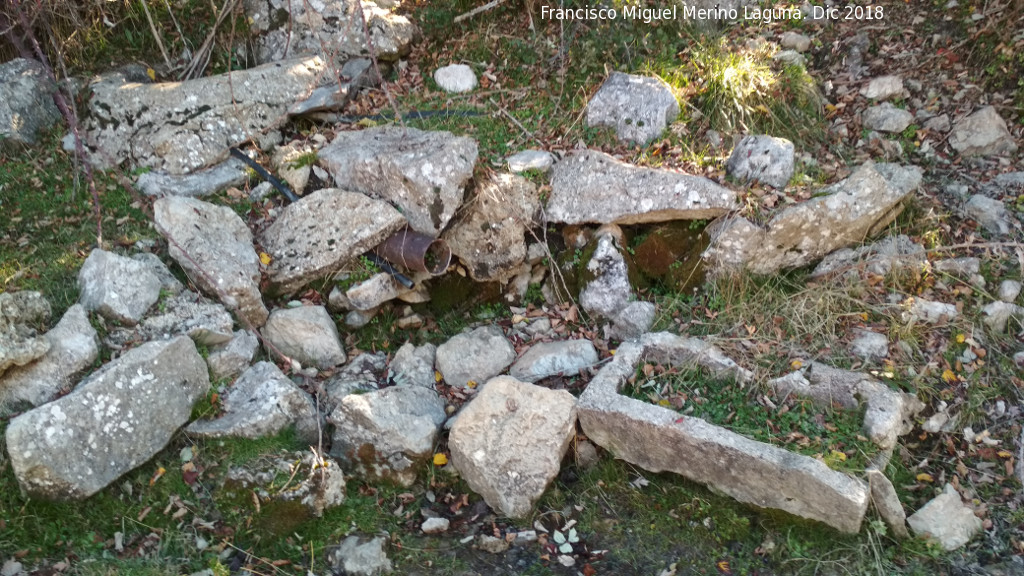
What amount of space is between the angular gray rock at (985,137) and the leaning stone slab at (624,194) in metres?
1.93

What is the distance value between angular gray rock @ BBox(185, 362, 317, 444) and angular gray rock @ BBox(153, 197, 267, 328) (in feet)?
1.42

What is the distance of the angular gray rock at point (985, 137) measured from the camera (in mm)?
5043

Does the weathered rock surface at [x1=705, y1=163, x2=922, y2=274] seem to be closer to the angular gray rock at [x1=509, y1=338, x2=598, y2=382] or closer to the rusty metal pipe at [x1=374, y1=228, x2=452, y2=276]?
the angular gray rock at [x1=509, y1=338, x2=598, y2=382]

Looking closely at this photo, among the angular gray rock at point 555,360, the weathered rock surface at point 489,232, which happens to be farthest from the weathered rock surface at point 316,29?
the angular gray rock at point 555,360

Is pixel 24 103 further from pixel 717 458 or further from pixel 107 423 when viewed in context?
pixel 717 458

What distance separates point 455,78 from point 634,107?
143 cm

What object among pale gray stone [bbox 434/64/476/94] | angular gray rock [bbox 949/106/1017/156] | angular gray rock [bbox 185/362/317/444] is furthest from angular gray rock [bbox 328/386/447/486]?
angular gray rock [bbox 949/106/1017/156]

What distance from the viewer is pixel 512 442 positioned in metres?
3.66

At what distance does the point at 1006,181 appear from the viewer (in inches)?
191

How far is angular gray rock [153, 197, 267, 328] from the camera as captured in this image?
13.4 feet

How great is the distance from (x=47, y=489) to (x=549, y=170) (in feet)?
10.7

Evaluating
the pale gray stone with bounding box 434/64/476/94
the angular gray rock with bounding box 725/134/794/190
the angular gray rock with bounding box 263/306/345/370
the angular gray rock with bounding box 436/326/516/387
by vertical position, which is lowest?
the angular gray rock with bounding box 436/326/516/387

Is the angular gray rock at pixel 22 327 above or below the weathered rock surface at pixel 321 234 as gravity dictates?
above

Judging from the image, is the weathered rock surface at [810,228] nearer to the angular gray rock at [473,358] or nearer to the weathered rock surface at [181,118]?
the angular gray rock at [473,358]
